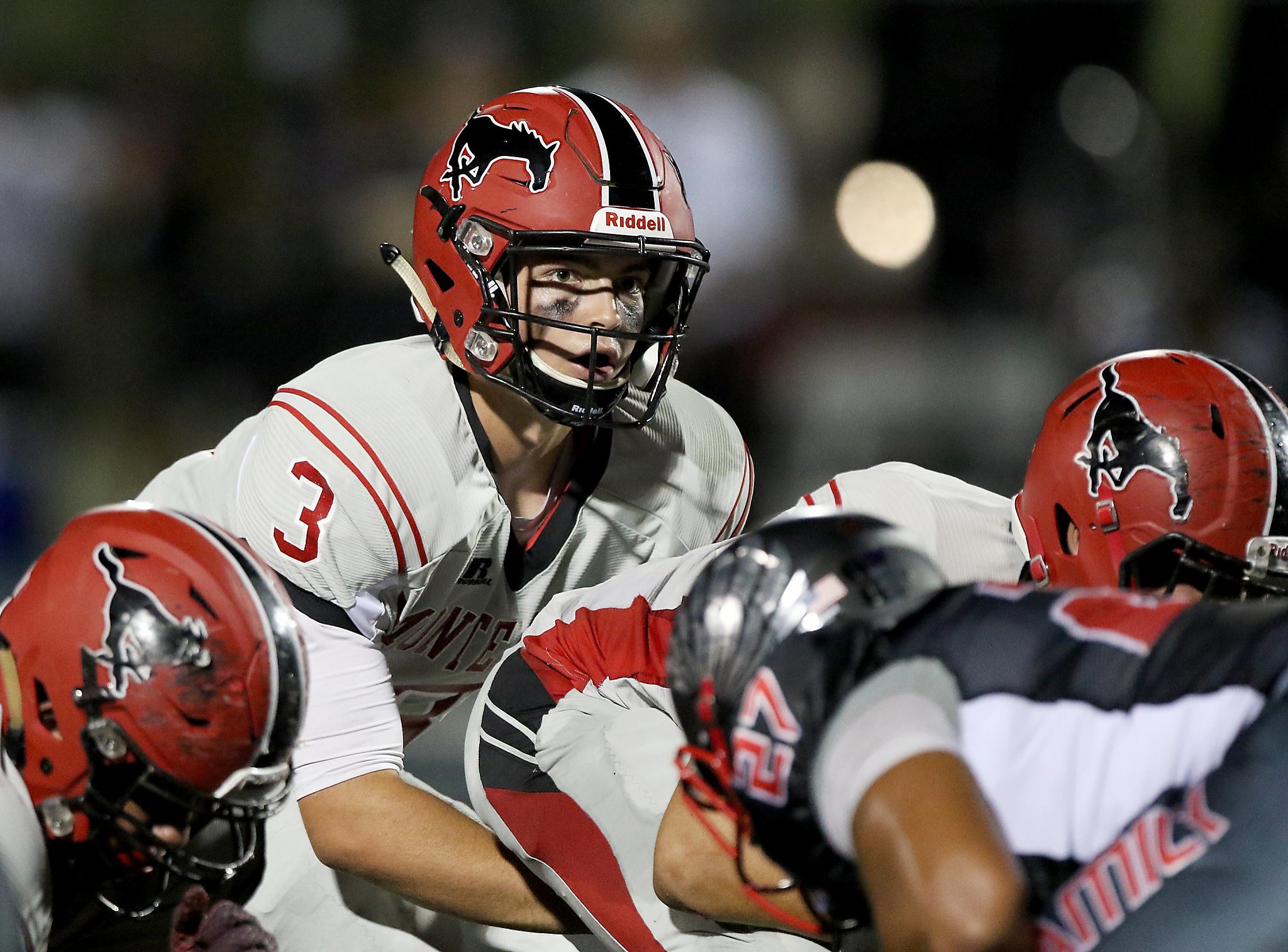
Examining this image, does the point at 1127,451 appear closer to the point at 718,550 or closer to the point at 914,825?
the point at 718,550

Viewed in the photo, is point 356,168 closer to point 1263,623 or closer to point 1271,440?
point 1271,440

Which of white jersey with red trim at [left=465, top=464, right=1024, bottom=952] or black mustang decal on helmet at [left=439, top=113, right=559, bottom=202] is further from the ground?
black mustang decal on helmet at [left=439, top=113, right=559, bottom=202]

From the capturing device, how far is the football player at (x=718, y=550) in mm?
2340

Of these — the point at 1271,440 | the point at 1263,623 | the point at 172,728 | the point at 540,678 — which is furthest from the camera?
the point at 540,678

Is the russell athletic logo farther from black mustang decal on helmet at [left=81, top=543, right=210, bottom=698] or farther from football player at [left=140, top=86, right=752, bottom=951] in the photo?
black mustang decal on helmet at [left=81, top=543, right=210, bottom=698]

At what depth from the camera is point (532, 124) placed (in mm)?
3018

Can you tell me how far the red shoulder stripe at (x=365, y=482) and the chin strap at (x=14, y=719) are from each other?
0.80 metres

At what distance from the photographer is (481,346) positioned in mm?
2953

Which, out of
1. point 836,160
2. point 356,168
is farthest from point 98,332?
point 836,160

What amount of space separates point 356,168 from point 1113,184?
12.0 feet

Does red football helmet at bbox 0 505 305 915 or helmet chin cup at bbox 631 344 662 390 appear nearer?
red football helmet at bbox 0 505 305 915

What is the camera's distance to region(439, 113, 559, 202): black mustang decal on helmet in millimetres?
2971

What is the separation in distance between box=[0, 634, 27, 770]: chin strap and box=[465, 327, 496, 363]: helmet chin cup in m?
1.17

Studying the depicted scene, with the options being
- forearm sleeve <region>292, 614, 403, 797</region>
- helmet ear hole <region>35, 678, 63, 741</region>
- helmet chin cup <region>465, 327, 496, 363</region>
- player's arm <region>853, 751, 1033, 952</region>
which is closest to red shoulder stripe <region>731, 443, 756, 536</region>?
helmet chin cup <region>465, 327, 496, 363</region>
